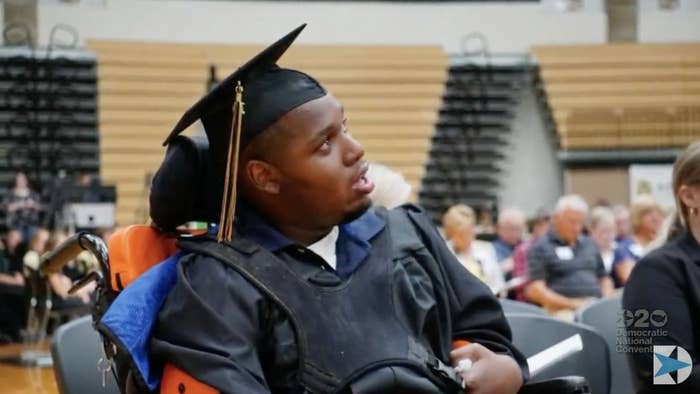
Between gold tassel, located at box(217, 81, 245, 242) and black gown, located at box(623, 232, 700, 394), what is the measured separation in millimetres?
1221

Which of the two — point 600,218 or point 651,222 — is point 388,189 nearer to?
point 651,222

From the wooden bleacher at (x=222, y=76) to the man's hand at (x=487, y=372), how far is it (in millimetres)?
11552

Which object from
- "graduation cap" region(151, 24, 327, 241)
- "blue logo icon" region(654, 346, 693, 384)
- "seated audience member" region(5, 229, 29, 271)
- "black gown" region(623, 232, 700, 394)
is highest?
"graduation cap" region(151, 24, 327, 241)

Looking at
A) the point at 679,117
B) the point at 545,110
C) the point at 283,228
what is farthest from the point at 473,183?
the point at 283,228

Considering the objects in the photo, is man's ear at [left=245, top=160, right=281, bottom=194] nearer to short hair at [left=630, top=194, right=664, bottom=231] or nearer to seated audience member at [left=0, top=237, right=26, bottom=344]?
short hair at [left=630, top=194, right=664, bottom=231]

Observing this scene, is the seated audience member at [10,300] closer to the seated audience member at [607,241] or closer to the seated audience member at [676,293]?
the seated audience member at [607,241]

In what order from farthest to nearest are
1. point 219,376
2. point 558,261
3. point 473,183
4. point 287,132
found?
1. point 473,183
2. point 558,261
3. point 287,132
4. point 219,376

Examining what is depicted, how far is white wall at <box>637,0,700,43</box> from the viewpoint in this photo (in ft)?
50.4

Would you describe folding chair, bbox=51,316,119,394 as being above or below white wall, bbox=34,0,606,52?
above

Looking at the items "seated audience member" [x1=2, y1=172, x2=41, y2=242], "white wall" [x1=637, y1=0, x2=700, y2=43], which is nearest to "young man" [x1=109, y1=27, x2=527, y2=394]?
"seated audience member" [x1=2, y1=172, x2=41, y2=242]

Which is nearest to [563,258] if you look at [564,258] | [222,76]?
[564,258]

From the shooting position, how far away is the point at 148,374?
177 cm

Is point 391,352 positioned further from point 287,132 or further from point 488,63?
point 488,63

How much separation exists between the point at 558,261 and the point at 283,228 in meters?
5.36
